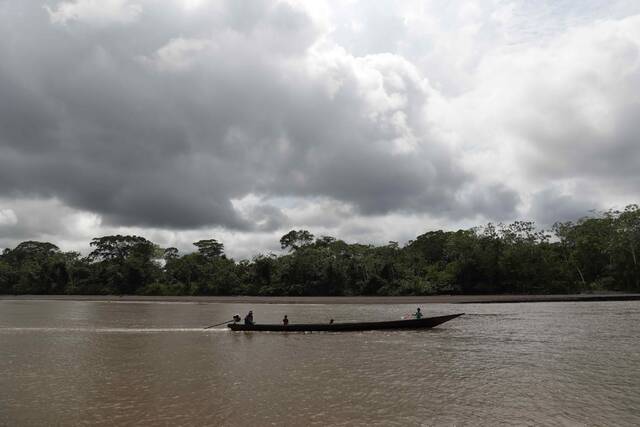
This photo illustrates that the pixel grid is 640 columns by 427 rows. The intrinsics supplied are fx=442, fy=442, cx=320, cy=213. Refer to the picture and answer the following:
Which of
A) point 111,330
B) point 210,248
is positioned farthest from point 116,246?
point 111,330

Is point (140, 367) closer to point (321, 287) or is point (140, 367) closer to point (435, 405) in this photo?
point (435, 405)

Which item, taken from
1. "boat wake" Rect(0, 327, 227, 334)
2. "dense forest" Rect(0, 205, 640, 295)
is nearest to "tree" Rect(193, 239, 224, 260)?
"dense forest" Rect(0, 205, 640, 295)

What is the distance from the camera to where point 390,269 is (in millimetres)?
74188

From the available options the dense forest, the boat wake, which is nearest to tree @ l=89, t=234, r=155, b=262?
the dense forest

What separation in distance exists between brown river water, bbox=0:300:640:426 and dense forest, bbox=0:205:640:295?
42.9 meters

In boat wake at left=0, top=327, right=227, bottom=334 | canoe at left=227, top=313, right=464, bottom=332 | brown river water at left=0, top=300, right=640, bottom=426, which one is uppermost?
canoe at left=227, top=313, right=464, bottom=332

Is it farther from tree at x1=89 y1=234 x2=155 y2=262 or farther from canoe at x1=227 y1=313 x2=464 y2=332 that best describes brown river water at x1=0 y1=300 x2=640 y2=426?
tree at x1=89 y1=234 x2=155 y2=262

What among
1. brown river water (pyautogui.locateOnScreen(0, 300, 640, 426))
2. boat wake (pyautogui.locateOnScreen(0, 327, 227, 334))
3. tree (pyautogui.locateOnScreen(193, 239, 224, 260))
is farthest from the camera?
tree (pyautogui.locateOnScreen(193, 239, 224, 260))

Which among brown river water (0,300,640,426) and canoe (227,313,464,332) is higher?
canoe (227,313,464,332)

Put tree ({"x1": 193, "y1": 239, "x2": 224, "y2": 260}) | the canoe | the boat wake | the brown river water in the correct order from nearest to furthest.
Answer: the brown river water, the canoe, the boat wake, tree ({"x1": 193, "y1": 239, "x2": 224, "y2": 260})

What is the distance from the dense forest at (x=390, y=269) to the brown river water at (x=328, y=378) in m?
42.9

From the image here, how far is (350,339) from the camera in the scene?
24719 millimetres

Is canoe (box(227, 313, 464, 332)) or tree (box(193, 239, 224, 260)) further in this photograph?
tree (box(193, 239, 224, 260))

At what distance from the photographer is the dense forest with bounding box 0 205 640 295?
67875 millimetres
